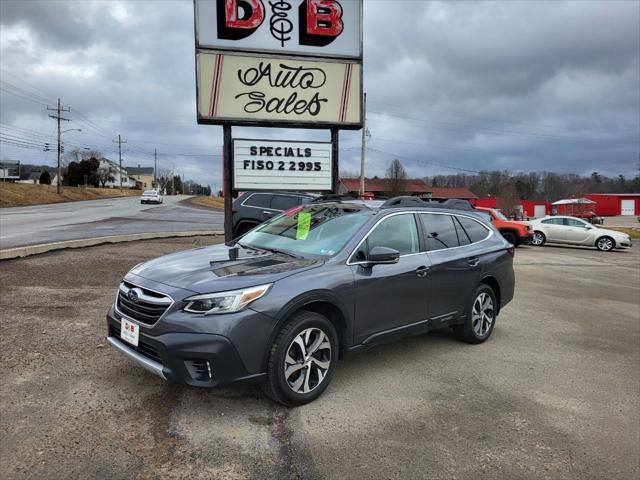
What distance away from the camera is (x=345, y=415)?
3.58 meters

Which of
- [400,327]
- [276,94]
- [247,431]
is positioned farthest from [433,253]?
[276,94]

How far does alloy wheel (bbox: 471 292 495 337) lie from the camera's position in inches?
215

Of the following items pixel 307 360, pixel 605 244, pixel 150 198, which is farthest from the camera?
pixel 150 198

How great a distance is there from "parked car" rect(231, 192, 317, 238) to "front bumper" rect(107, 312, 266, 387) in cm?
798

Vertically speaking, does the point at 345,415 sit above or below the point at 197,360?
below

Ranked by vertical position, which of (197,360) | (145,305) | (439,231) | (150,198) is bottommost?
(197,360)

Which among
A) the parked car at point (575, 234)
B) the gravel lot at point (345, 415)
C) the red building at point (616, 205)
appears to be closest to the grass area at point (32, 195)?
the parked car at point (575, 234)

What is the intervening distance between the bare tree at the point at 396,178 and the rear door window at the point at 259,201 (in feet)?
153

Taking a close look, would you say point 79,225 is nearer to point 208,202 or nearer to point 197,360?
point 197,360

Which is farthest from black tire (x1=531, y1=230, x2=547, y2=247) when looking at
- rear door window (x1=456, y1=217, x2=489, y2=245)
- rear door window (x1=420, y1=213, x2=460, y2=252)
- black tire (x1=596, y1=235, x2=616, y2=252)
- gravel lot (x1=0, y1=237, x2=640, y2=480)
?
rear door window (x1=420, y1=213, x2=460, y2=252)

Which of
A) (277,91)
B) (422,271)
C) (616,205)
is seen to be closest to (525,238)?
(277,91)

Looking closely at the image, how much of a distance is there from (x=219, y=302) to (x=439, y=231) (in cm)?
277

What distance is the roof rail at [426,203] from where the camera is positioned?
494cm

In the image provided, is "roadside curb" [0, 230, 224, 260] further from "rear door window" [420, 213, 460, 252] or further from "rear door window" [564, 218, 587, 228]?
"rear door window" [564, 218, 587, 228]
